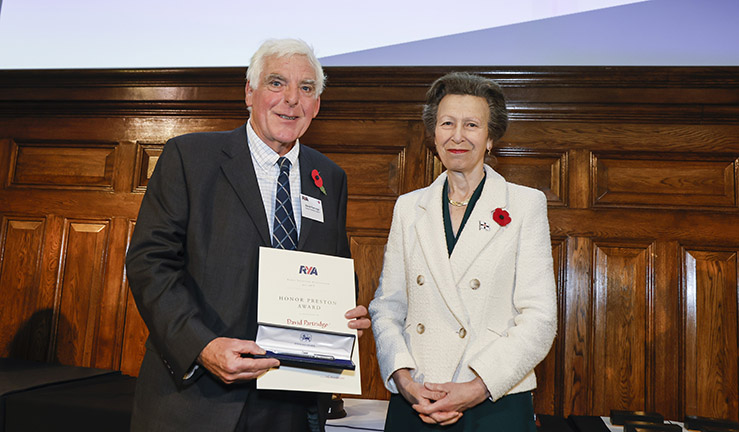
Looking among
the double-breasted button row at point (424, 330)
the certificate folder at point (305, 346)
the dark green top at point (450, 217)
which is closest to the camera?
the certificate folder at point (305, 346)

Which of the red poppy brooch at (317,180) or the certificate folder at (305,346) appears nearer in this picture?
the certificate folder at (305,346)

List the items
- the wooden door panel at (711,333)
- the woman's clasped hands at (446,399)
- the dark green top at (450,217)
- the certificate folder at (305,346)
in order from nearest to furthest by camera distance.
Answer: the certificate folder at (305,346), the woman's clasped hands at (446,399), the dark green top at (450,217), the wooden door panel at (711,333)

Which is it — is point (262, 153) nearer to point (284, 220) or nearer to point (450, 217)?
point (284, 220)

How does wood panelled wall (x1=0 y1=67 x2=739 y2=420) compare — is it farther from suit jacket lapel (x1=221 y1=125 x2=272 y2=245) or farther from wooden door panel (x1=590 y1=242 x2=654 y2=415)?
suit jacket lapel (x1=221 y1=125 x2=272 y2=245)

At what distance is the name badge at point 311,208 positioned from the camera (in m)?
1.59

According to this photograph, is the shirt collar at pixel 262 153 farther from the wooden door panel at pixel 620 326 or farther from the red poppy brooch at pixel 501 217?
the wooden door panel at pixel 620 326

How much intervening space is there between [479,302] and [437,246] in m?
0.20

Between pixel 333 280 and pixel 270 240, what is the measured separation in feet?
0.66

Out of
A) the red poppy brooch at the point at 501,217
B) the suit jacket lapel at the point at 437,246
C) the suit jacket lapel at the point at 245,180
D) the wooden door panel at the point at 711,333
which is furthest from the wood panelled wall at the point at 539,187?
the suit jacket lapel at the point at 245,180

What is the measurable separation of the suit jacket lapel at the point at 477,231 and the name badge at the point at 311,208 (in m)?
0.40

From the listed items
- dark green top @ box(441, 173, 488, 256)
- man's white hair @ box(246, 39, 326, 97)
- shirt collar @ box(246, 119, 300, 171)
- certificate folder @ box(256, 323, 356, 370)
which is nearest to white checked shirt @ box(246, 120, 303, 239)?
shirt collar @ box(246, 119, 300, 171)

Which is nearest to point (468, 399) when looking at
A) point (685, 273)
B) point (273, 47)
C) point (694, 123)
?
point (273, 47)

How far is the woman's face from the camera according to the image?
5.59 feet

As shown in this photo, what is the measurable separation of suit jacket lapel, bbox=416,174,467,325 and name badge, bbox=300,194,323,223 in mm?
310
